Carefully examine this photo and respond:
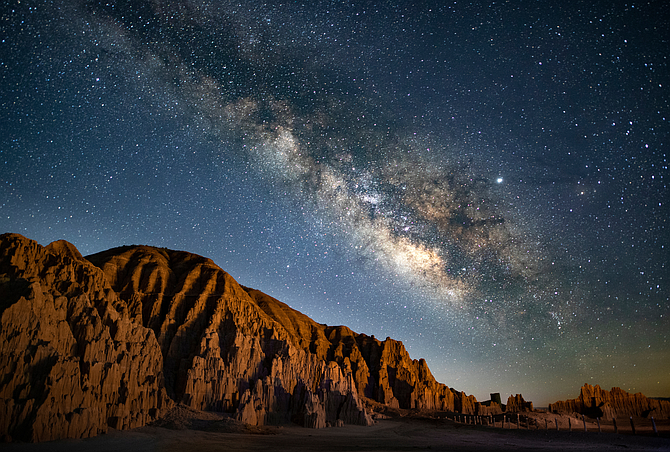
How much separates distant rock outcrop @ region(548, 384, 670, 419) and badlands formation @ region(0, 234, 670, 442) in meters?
60.1

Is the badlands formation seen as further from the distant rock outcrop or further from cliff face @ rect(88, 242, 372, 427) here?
the distant rock outcrop

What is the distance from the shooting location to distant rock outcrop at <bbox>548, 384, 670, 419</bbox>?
11062cm

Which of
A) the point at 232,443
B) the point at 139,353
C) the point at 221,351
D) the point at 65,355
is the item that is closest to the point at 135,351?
the point at 139,353

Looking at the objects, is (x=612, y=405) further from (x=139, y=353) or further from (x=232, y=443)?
(x=139, y=353)

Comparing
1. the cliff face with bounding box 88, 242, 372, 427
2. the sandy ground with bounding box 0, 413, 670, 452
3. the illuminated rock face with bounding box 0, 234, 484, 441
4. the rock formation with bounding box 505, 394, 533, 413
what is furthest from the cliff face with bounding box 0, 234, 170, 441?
the rock formation with bounding box 505, 394, 533, 413

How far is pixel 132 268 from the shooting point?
220 feet

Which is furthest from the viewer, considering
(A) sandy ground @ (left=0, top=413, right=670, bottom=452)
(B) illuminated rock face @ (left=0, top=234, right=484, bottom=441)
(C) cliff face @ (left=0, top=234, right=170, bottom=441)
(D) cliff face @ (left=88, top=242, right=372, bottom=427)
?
(D) cliff face @ (left=88, top=242, right=372, bottom=427)

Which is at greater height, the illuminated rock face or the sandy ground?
the illuminated rock face

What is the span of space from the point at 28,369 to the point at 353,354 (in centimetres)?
8899

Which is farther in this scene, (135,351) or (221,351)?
(221,351)

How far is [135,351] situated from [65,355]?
398 inches

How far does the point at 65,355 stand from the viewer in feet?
103

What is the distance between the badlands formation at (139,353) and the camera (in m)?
26.5

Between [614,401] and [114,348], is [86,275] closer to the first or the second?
[114,348]
